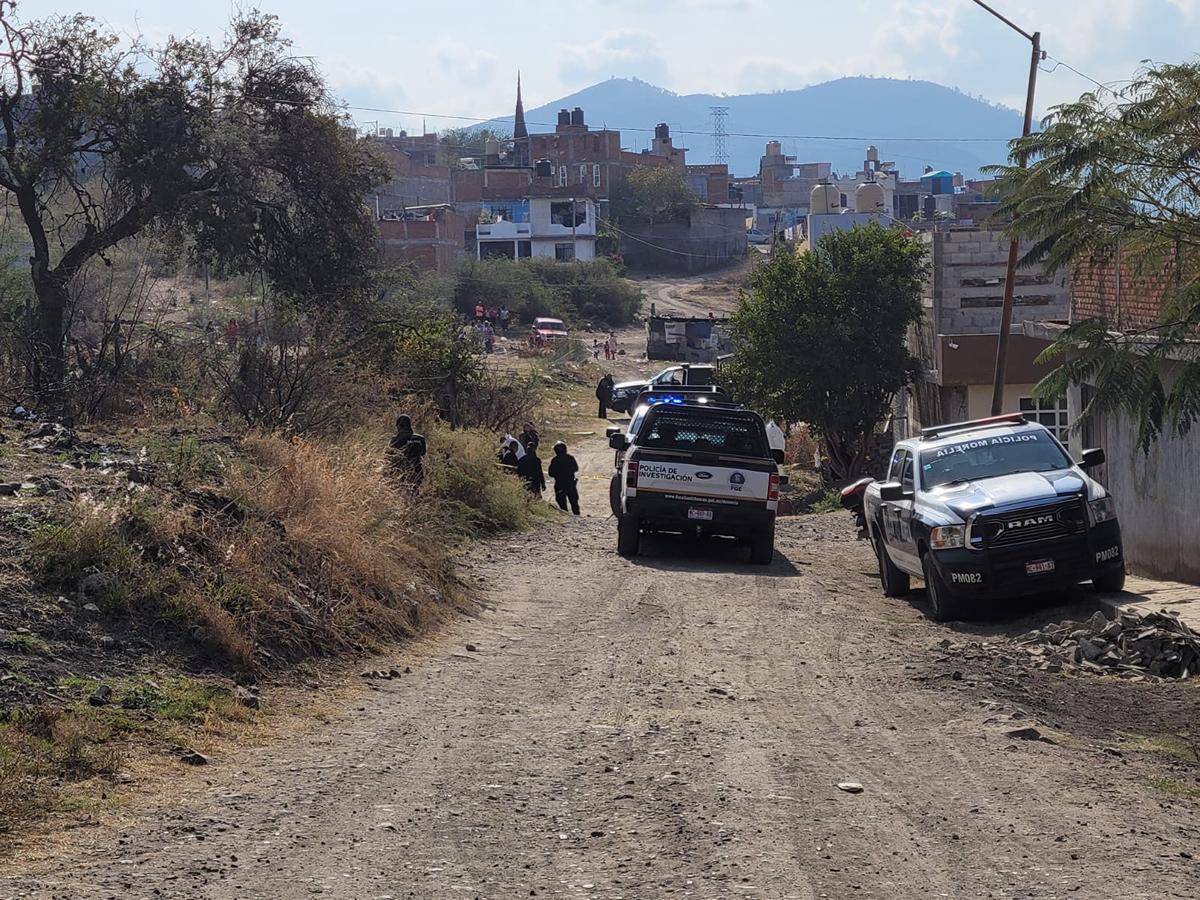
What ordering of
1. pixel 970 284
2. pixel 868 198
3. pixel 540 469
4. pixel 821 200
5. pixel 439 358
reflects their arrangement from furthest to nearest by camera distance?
pixel 821 200
pixel 868 198
pixel 970 284
pixel 439 358
pixel 540 469

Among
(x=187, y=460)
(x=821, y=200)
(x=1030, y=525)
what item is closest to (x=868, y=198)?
(x=821, y=200)

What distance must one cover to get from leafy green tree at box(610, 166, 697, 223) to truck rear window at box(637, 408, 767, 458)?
10946 cm

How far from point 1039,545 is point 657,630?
12.5 ft

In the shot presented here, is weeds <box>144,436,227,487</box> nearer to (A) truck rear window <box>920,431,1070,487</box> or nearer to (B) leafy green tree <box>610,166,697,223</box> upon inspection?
(A) truck rear window <box>920,431,1070,487</box>

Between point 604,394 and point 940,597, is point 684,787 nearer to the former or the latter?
point 940,597

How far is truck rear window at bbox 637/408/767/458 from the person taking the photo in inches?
821

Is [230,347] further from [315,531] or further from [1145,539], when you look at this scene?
[1145,539]

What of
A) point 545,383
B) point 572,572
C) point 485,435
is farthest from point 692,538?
point 545,383

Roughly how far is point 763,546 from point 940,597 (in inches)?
202

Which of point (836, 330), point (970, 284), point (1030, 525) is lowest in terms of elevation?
point (1030, 525)

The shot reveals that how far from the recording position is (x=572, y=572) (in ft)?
61.0

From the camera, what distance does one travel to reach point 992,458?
16.0 m

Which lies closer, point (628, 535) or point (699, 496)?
point (699, 496)

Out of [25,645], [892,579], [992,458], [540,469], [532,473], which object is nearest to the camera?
[25,645]
